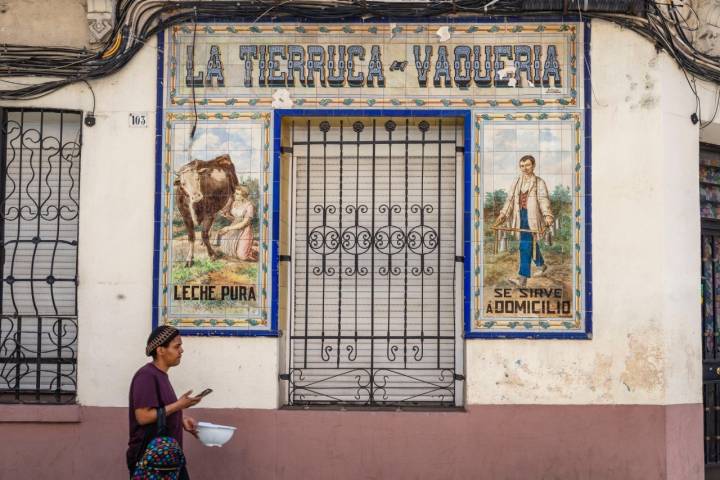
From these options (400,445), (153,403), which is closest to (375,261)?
(400,445)

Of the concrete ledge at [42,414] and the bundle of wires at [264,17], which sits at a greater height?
the bundle of wires at [264,17]

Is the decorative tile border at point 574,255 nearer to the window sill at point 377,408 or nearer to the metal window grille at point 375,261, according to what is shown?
the metal window grille at point 375,261

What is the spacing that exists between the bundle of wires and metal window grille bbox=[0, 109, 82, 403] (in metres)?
0.36

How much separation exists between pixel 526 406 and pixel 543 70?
292 cm

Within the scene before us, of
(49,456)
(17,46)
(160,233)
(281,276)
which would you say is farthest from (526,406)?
(17,46)

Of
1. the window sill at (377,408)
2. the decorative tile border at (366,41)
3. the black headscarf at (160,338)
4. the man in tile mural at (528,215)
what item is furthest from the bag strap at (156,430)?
the man in tile mural at (528,215)

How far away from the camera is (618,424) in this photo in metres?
7.69

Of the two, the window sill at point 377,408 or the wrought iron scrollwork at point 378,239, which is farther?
the wrought iron scrollwork at point 378,239

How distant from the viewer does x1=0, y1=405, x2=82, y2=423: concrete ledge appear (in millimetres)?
7801

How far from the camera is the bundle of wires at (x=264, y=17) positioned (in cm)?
789

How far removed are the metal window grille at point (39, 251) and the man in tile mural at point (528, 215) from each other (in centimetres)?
387

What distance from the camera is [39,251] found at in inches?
324

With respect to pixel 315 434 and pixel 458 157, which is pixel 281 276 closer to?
pixel 315 434

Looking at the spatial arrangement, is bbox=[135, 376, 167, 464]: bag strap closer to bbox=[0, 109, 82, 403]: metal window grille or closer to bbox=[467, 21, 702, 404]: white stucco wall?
bbox=[0, 109, 82, 403]: metal window grille
